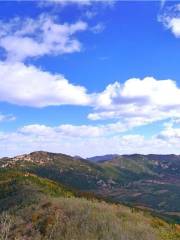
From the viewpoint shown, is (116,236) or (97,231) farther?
(97,231)

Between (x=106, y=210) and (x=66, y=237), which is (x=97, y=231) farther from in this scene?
(x=106, y=210)

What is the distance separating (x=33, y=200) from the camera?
4228cm

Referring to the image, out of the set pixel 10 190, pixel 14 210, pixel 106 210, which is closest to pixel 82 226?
pixel 106 210

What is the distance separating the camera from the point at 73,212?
31.2 meters

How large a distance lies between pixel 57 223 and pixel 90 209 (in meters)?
3.91

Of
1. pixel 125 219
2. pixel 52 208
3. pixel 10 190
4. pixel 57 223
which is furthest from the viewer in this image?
pixel 10 190

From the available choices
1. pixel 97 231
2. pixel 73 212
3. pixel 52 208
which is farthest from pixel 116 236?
pixel 52 208

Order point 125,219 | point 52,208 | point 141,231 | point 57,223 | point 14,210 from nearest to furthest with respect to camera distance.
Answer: point 141,231, point 57,223, point 125,219, point 52,208, point 14,210

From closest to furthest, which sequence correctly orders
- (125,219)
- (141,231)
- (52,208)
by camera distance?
(141,231) → (125,219) → (52,208)

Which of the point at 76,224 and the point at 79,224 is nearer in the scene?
the point at 76,224

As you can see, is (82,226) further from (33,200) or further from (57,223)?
(33,200)

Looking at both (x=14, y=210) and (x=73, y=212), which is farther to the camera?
(x=14, y=210)

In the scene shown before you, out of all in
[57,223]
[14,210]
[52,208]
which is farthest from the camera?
[14,210]

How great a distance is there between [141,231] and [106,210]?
6426 mm
